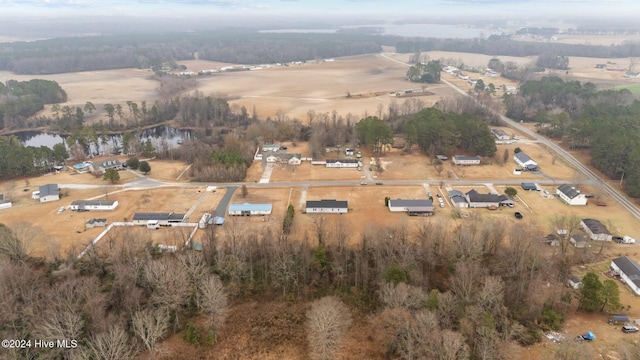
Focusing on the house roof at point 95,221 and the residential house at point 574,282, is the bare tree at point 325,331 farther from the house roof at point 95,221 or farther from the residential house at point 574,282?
the house roof at point 95,221

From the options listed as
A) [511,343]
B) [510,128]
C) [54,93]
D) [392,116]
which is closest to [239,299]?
[511,343]

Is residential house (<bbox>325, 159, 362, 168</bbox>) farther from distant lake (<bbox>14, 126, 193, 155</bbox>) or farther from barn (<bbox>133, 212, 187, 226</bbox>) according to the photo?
distant lake (<bbox>14, 126, 193, 155</bbox>)

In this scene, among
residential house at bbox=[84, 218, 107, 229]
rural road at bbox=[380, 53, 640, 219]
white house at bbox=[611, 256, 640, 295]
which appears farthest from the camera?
rural road at bbox=[380, 53, 640, 219]

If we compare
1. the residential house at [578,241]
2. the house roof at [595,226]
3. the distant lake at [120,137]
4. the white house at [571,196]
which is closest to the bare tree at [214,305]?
the residential house at [578,241]

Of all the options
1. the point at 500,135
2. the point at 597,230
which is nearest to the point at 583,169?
the point at 500,135

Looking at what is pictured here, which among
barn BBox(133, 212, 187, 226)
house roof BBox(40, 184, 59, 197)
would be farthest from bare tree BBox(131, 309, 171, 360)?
house roof BBox(40, 184, 59, 197)

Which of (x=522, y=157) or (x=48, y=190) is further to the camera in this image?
(x=522, y=157)

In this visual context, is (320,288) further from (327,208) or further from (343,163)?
(343,163)
